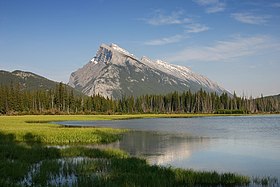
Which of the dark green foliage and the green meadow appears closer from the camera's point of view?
the dark green foliage

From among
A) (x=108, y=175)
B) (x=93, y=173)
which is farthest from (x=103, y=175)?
(x=93, y=173)

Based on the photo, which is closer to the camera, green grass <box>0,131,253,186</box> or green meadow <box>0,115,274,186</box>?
green grass <box>0,131,253,186</box>

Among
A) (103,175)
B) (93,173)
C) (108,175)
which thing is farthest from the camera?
(93,173)

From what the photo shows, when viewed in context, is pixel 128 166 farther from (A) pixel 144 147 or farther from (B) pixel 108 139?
(B) pixel 108 139

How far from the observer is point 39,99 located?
16900cm

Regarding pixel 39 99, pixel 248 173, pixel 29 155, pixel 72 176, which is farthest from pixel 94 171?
pixel 39 99

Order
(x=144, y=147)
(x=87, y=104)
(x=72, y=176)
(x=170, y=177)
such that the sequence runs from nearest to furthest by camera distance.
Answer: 1. (x=170, y=177)
2. (x=72, y=176)
3. (x=144, y=147)
4. (x=87, y=104)

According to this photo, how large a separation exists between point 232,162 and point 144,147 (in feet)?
43.2

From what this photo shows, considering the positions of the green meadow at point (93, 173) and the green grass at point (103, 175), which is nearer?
the green grass at point (103, 175)

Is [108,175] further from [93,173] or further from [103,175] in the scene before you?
[93,173]

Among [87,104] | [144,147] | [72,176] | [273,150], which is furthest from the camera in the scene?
[87,104]

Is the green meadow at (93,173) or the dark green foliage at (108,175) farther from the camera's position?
the green meadow at (93,173)

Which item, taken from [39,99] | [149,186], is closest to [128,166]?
[149,186]

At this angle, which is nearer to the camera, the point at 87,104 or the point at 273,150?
the point at 273,150
